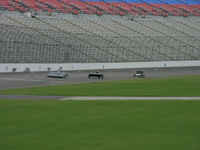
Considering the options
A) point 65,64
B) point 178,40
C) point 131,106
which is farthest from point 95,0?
point 131,106

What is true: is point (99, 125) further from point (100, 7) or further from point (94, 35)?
point (100, 7)

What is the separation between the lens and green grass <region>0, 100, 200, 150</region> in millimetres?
16922

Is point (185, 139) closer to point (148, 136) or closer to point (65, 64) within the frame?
point (148, 136)

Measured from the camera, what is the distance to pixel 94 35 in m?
80.3

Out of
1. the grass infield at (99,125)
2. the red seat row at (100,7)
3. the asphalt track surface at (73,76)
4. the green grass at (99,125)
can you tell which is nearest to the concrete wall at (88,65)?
the asphalt track surface at (73,76)

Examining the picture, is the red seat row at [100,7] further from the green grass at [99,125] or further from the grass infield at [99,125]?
the green grass at [99,125]

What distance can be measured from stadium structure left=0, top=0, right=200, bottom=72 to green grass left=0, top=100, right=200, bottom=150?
36731 millimetres

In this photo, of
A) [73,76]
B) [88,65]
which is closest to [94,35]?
[88,65]

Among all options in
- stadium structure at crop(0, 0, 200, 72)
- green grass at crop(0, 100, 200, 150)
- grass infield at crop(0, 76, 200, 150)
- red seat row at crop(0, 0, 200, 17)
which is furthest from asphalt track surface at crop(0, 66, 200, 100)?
red seat row at crop(0, 0, 200, 17)

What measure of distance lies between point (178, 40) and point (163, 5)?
34266mm

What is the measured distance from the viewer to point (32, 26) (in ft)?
259

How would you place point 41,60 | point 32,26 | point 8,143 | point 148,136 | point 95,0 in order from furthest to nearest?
point 95,0 → point 32,26 → point 41,60 → point 148,136 → point 8,143

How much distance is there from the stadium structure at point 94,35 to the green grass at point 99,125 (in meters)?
36.7

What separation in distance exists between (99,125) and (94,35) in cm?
6000
